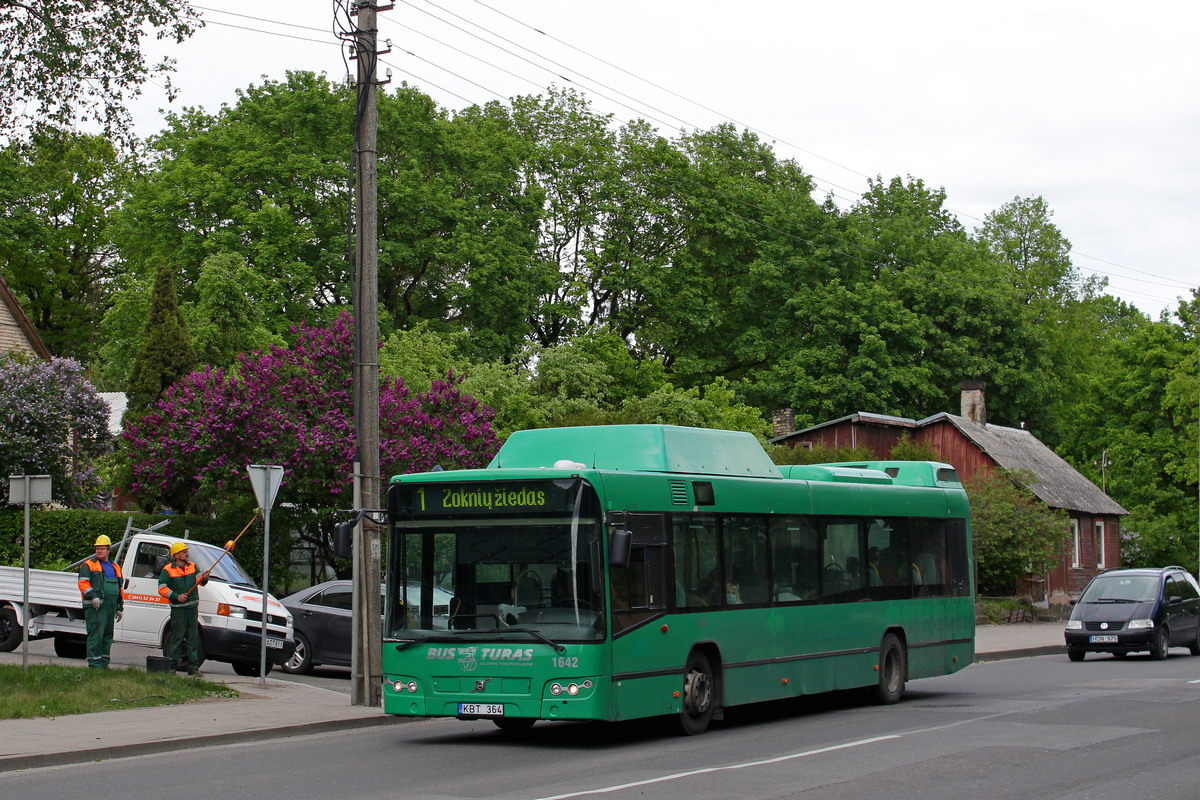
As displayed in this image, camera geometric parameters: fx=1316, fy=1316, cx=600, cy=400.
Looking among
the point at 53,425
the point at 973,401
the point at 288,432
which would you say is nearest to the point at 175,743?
the point at 288,432

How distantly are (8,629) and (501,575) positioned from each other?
38.9ft

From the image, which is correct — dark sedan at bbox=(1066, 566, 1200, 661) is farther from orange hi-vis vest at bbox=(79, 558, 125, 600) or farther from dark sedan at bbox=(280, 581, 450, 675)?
orange hi-vis vest at bbox=(79, 558, 125, 600)

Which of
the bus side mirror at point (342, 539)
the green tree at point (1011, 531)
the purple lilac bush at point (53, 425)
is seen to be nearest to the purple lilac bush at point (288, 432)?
the purple lilac bush at point (53, 425)

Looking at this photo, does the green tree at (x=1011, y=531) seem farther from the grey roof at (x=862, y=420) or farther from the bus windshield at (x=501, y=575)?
the bus windshield at (x=501, y=575)

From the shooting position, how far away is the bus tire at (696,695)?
13531 mm

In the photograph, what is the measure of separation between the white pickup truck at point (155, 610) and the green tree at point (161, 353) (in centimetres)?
1291

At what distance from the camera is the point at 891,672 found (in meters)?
17.4

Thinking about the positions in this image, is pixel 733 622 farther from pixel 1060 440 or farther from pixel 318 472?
pixel 1060 440

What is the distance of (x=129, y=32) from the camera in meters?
18.9

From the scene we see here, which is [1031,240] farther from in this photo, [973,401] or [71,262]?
[71,262]

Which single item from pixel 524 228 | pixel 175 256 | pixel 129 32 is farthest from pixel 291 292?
pixel 129 32

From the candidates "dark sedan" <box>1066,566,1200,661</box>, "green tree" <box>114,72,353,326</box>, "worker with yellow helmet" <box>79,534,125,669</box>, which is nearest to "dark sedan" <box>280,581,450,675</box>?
"worker with yellow helmet" <box>79,534,125,669</box>

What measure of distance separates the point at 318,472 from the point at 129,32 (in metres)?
8.61

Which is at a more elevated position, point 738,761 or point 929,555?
point 929,555
